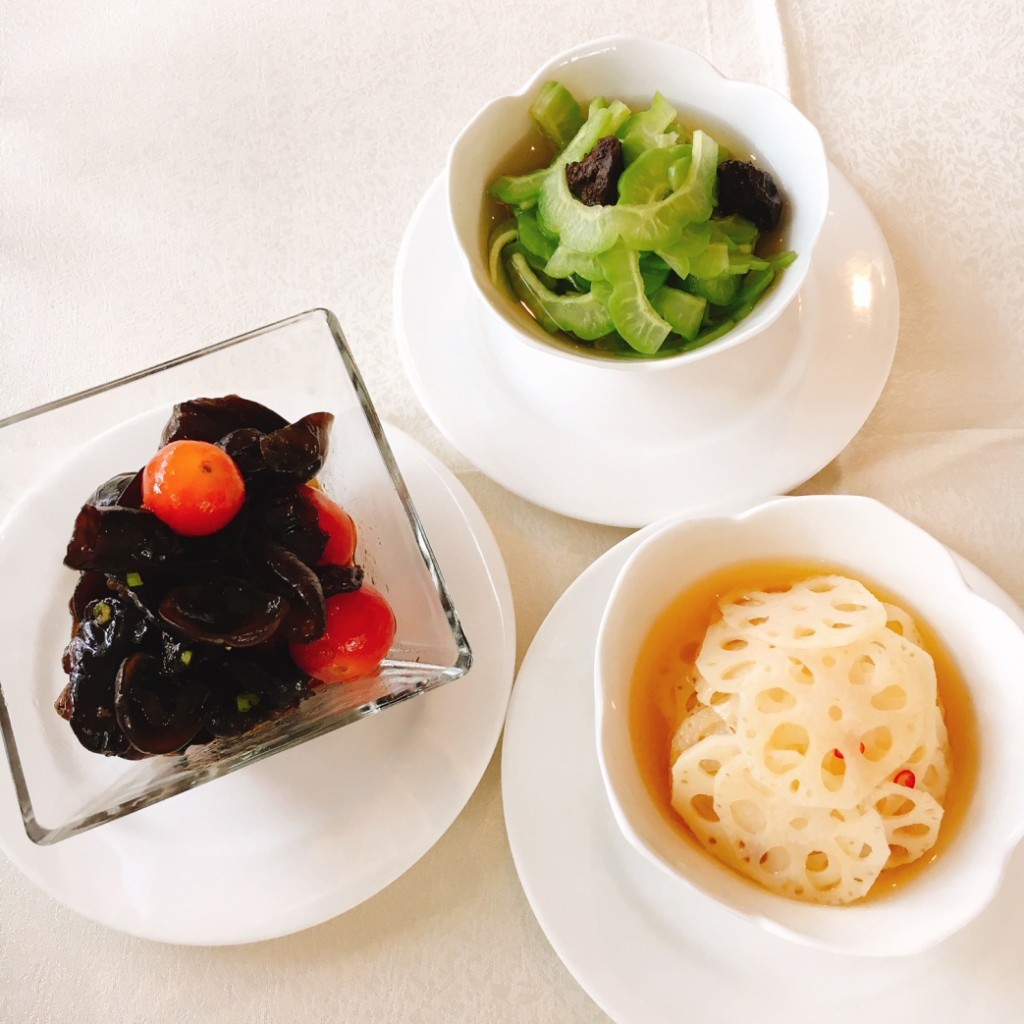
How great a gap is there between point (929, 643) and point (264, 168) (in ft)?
3.24

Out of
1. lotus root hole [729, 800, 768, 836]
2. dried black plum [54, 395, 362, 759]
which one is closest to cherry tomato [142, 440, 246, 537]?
dried black plum [54, 395, 362, 759]

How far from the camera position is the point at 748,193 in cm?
94

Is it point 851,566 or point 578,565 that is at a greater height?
point 851,566

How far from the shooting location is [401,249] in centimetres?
107

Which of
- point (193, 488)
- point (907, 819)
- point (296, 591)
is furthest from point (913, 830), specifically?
point (193, 488)

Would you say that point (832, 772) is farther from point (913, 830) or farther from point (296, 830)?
point (296, 830)

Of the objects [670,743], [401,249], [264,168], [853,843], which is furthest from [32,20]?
[853,843]

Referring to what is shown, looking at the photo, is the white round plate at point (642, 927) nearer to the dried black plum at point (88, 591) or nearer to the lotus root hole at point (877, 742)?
the lotus root hole at point (877, 742)

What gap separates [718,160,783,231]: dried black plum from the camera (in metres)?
0.94

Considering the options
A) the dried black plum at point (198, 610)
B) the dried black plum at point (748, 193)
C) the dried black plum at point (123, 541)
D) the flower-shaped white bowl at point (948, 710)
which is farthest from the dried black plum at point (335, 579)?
the dried black plum at point (748, 193)

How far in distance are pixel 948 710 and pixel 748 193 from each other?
1.78 feet

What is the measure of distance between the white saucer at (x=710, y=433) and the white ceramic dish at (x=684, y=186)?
0.03 m

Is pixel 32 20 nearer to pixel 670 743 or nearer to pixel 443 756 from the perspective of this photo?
pixel 443 756

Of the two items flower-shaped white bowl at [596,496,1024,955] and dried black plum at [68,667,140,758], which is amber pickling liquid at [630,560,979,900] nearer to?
flower-shaped white bowl at [596,496,1024,955]
